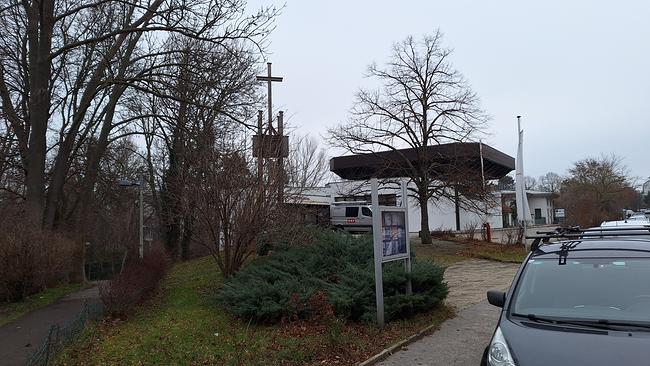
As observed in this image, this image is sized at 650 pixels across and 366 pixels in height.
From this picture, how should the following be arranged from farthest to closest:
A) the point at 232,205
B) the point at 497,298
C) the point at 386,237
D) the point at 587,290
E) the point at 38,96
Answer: the point at 38,96 < the point at 232,205 < the point at 386,237 < the point at 497,298 < the point at 587,290

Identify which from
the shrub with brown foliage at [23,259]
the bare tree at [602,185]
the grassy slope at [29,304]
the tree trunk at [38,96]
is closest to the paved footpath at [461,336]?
the grassy slope at [29,304]

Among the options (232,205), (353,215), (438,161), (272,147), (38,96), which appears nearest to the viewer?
(232,205)

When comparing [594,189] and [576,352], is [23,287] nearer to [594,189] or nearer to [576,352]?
[576,352]

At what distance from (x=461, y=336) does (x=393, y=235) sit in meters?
1.99

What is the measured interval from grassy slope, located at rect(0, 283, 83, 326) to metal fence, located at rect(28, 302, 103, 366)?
12.1 ft

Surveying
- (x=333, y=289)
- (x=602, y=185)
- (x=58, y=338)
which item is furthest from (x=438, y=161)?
(x=602, y=185)

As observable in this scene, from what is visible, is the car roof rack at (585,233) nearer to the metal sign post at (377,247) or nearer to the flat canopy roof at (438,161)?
the metal sign post at (377,247)

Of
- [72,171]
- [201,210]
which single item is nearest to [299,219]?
[201,210]

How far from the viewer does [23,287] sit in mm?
17062

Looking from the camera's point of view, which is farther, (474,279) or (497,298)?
(474,279)

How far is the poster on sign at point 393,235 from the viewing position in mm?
9203

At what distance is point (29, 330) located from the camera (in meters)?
12.9

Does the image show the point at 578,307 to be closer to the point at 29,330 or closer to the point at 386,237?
the point at 386,237

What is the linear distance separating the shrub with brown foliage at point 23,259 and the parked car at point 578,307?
14.9 m
